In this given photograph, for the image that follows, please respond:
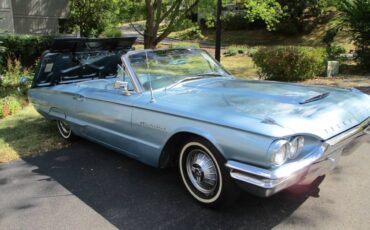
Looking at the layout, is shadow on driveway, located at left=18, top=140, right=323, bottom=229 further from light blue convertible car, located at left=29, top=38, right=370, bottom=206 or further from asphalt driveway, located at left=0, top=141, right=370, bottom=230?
light blue convertible car, located at left=29, top=38, right=370, bottom=206

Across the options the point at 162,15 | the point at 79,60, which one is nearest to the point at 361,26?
the point at 162,15

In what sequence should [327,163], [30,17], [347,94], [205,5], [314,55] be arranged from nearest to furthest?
[327,163], [347,94], [314,55], [205,5], [30,17]

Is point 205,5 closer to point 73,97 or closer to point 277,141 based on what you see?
point 73,97

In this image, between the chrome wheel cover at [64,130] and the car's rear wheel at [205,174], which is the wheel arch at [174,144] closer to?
the car's rear wheel at [205,174]

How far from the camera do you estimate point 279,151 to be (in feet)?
9.82

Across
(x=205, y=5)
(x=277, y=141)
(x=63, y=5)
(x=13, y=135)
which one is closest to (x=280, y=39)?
(x=63, y=5)

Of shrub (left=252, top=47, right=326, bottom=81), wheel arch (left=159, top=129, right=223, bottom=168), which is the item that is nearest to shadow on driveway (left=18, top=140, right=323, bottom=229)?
wheel arch (left=159, top=129, right=223, bottom=168)

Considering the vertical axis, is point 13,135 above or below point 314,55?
below

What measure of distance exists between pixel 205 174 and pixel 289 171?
870mm

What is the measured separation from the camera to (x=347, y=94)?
4.07 metres

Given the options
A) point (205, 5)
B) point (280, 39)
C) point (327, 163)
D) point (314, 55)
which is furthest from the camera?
point (280, 39)

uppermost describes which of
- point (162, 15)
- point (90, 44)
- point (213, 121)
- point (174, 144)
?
point (162, 15)

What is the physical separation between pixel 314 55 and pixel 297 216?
26.9 ft

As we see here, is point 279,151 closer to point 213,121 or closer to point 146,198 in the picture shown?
point 213,121
